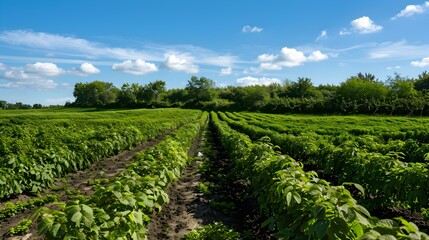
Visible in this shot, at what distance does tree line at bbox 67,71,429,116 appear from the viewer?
60781mm

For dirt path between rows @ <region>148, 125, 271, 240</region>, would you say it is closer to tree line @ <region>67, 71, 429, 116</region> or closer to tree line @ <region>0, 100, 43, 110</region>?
tree line @ <region>67, 71, 429, 116</region>

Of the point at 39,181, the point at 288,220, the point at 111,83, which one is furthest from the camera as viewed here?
the point at 111,83

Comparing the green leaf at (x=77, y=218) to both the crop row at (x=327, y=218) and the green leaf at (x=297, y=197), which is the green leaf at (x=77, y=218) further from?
the green leaf at (x=297, y=197)

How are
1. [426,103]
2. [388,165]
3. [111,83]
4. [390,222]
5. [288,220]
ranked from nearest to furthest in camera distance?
[390,222]
[288,220]
[388,165]
[426,103]
[111,83]

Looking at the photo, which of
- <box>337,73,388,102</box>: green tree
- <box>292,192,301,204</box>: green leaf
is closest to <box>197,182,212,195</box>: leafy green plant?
<box>292,192,301,204</box>: green leaf

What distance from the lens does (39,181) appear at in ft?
28.4

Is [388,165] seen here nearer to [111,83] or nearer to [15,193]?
[15,193]

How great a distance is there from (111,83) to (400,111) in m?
121

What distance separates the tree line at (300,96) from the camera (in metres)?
60.8

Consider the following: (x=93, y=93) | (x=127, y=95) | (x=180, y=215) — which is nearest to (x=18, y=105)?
(x=93, y=93)

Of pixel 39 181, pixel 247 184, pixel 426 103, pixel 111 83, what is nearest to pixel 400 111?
pixel 426 103

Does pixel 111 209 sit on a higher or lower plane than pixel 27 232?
higher

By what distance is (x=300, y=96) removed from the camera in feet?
306

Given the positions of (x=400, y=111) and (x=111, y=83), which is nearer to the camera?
(x=400, y=111)
